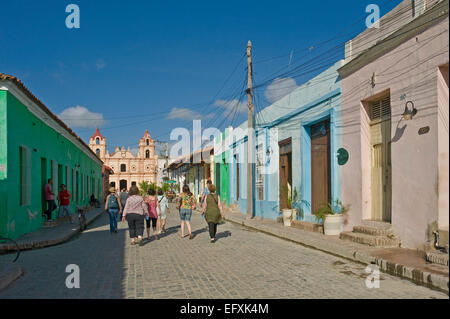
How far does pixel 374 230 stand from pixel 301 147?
5634 millimetres

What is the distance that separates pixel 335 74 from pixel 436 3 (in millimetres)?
4569

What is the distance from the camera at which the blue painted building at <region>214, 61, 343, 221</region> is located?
41.7 feet

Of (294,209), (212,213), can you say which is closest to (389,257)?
(212,213)

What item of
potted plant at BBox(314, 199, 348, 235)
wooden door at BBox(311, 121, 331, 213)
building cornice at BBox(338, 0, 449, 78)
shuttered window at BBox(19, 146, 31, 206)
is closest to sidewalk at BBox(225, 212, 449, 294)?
potted plant at BBox(314, 199, 348, 235)

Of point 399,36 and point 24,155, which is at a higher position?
point 399,36

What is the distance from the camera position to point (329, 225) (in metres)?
11.7

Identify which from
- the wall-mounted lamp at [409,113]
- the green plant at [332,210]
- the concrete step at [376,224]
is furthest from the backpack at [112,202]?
the wall-mounted lamp at [409,113]

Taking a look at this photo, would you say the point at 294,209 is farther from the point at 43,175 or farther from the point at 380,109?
the point at 43,175

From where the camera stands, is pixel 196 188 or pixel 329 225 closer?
pixel 329 225

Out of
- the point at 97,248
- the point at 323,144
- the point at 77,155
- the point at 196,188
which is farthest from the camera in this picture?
the point at 196,188

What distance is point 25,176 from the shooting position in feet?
44.2

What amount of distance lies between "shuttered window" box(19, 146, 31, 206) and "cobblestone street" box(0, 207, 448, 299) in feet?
9.88
